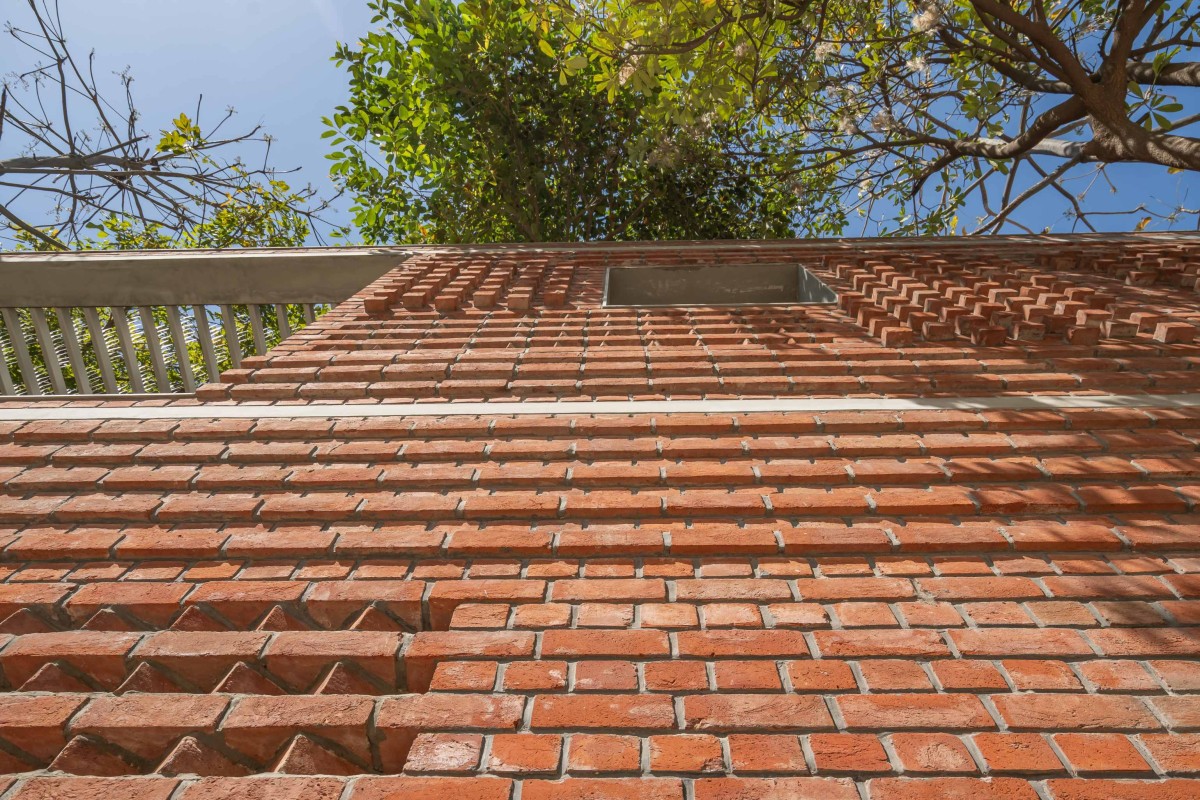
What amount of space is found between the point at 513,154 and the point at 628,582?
10.8m

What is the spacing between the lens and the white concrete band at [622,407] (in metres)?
3.11

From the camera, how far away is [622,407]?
3.21m

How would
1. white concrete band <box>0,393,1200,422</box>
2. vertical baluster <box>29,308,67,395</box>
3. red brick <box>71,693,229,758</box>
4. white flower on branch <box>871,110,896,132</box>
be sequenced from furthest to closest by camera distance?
white flower on branch <box>871,110,896,132</box>, vertical baluster <box>29,308,67,395</box>, white concrete band <box>0,393,1200,422</box>, red brick <box>71,693,229,758</box>

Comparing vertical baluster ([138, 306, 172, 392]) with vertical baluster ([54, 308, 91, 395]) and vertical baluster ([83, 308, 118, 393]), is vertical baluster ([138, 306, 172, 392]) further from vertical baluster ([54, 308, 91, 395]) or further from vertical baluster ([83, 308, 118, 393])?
vertical baluster ([54, 308, 91, 395])

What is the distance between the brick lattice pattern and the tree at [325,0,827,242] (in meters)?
7.37

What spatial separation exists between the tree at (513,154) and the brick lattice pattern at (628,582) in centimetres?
737

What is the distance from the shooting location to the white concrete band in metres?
3.11

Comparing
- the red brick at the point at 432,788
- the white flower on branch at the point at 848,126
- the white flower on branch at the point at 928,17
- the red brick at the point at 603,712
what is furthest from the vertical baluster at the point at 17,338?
the white flower on branch at the point at 848,126

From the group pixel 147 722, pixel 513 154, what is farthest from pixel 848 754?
pixel 513 154

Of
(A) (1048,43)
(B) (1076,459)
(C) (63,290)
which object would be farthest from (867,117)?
(C) (63,290)

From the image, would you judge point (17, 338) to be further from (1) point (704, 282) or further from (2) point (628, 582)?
(2) point (628, 582)

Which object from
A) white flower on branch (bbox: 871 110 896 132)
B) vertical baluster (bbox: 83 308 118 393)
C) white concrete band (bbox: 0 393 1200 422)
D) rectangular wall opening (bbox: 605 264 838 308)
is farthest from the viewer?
white flower on branch (bbox: 871 110 896 132)

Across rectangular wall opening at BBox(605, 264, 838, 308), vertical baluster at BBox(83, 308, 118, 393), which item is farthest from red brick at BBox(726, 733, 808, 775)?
vertical baluster at BBox(83, 308, 118, 393)

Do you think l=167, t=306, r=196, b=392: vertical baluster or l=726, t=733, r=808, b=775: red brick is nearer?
l=726, t=733, r=808, b=775: red brick
